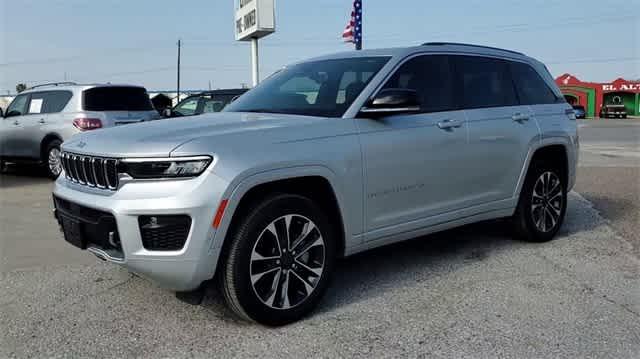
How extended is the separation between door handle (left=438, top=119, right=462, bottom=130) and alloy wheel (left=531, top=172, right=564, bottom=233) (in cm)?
141

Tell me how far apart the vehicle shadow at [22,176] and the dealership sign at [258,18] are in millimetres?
7366

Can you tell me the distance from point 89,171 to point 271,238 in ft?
4.03

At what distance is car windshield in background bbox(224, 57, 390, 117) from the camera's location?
441cm

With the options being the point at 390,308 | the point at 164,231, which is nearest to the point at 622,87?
the point at 390,308

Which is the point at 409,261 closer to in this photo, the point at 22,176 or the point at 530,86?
the point at 530,86

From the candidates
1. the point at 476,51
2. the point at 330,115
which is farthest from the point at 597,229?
the point at 330,115

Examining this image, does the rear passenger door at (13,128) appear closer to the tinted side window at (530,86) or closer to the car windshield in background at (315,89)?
the car windshield in background at (315,89)

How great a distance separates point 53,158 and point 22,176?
138 centimetres

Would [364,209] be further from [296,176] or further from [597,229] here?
[597,229]

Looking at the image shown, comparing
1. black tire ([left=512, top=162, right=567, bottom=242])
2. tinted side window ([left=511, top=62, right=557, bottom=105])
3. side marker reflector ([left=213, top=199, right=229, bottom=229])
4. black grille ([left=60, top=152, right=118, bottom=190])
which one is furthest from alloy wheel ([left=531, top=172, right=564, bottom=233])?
black grille ([left=60, top=152, right=118, bottom=190])

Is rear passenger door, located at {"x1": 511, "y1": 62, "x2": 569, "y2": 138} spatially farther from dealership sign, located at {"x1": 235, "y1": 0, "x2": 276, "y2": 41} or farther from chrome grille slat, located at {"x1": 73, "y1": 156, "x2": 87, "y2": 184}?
dealership sign, located at {"x1": 235, "y1": 0, "x2": 276, "y2": 41}

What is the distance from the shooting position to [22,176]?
1200 centimetres

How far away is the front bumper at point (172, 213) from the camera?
11.0 ft

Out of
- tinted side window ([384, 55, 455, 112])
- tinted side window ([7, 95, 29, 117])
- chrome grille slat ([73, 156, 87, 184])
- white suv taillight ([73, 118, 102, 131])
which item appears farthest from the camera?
tinted side window ([7, 95, 29, 117])
